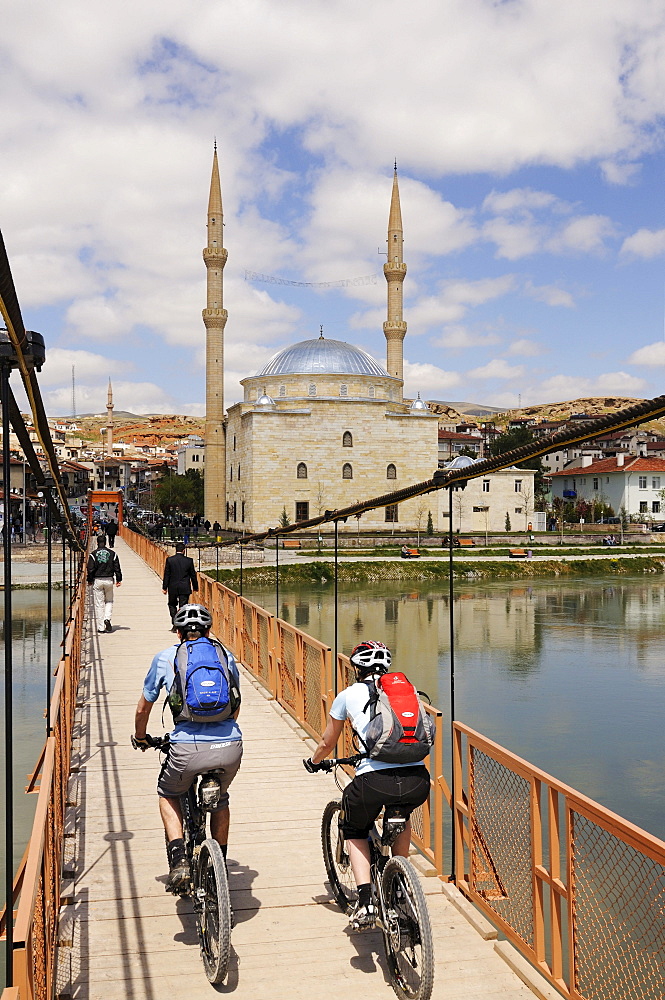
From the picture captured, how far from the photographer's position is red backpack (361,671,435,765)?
3.54 meters

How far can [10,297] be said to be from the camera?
2500 millimetres

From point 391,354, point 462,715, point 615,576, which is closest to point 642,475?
point 391,354

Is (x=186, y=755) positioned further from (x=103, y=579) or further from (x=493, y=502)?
(x=493, y=502)

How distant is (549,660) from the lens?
2220 centimetres

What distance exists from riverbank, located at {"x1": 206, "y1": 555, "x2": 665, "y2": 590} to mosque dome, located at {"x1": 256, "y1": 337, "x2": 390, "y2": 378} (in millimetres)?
23790

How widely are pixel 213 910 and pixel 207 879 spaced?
0.41 ft

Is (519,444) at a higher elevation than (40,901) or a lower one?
higher

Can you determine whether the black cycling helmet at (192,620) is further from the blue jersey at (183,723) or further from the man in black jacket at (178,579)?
the man in black jacket at (178,579)

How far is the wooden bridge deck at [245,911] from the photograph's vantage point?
357 cm

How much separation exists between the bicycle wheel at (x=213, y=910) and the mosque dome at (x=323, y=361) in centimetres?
6018

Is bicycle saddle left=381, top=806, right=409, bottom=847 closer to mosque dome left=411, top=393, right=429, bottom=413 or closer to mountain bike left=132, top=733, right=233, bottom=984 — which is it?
mountain bike left=132, top=733, right=233, bottom=984

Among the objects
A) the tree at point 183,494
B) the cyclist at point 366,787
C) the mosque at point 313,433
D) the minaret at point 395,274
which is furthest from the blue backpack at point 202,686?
the tree at point 183,494

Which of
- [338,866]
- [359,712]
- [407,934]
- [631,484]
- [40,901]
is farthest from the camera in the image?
[631,484]

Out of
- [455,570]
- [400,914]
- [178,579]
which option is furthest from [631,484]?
[400,914]
